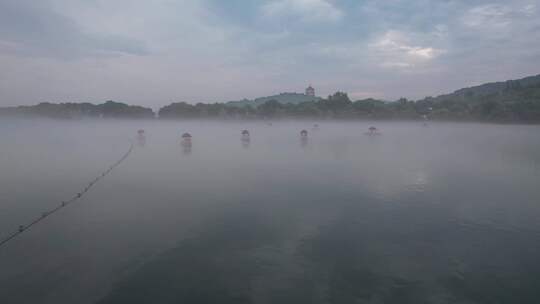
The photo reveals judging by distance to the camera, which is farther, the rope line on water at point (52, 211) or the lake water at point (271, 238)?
the rope line on water at point (52, 211)

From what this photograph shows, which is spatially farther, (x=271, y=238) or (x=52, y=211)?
(x=52, y=211)

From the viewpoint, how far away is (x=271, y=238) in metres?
17.5

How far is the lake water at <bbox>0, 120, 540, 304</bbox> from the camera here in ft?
41.3

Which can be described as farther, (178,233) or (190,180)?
(190,180)

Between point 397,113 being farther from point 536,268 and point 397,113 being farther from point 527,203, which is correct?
point 536,268

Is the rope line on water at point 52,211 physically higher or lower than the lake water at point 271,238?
higher

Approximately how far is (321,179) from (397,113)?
183m

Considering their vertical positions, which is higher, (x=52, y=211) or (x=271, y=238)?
(x=52, y=211)

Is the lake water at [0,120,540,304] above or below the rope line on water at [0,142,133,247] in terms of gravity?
below

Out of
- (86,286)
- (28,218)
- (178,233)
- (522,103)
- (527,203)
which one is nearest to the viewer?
→ (86,286)

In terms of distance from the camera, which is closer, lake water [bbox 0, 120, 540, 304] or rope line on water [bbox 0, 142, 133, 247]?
lake water [bbox 0, 120, 540, 304]

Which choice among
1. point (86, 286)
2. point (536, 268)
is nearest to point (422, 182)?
point (536, 268)

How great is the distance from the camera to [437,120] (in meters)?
182

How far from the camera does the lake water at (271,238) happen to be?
12.6 meters
